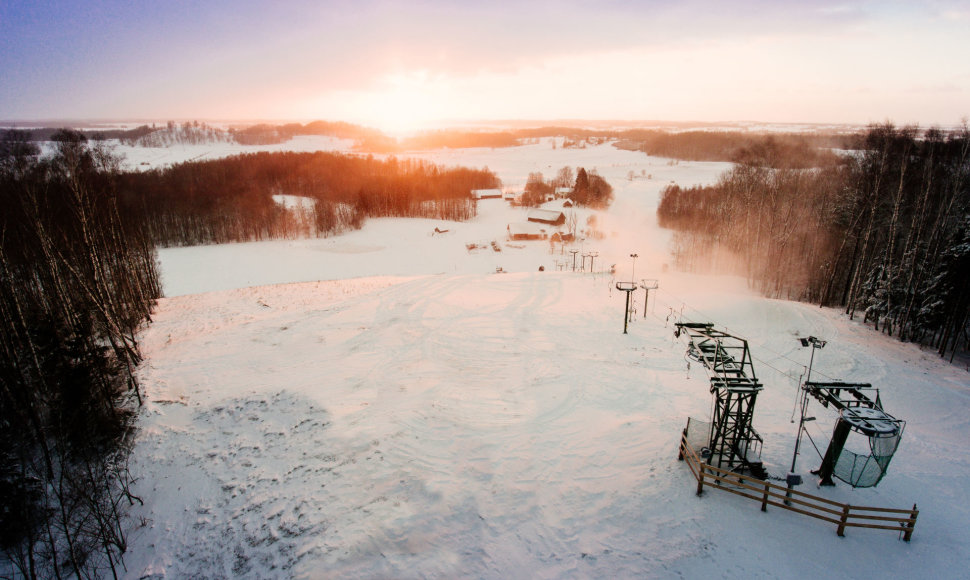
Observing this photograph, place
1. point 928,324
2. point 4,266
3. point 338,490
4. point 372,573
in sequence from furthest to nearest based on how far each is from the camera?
point 928,324
point 4,266
point 338,490
point 372,573

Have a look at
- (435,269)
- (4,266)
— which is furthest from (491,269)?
(4,266)

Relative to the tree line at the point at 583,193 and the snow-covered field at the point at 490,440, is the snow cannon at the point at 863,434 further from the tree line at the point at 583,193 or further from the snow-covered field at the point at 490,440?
the tree line at the point at 583,193

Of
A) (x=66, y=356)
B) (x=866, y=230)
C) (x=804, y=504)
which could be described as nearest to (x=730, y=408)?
(x=804, y=504)

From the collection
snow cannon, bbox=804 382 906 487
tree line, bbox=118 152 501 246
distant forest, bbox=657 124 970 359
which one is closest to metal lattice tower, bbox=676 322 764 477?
snow cannon, bbox=804 382 906 487

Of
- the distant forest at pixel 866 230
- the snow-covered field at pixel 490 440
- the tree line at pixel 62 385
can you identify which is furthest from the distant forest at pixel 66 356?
the distant forest at pixel 866 230

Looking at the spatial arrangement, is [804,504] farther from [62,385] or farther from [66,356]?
[66,356]

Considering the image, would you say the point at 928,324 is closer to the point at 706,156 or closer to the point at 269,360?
the point at 269,360

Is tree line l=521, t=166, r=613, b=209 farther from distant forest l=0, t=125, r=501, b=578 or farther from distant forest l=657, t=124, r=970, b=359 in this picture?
distant forest l=0, t=125, r=501, b=578

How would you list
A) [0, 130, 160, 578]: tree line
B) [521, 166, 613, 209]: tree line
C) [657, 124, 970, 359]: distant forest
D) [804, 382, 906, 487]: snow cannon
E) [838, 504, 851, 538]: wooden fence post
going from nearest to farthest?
[804, 382, 906, 487]: snow cannon, [838, 504, 851, 538]: wooden fence post, [0, 130, 160, 578]: tree line, [657, 124, 970, 359]: distant forest, [521, 166, 613, 209]: tree line
